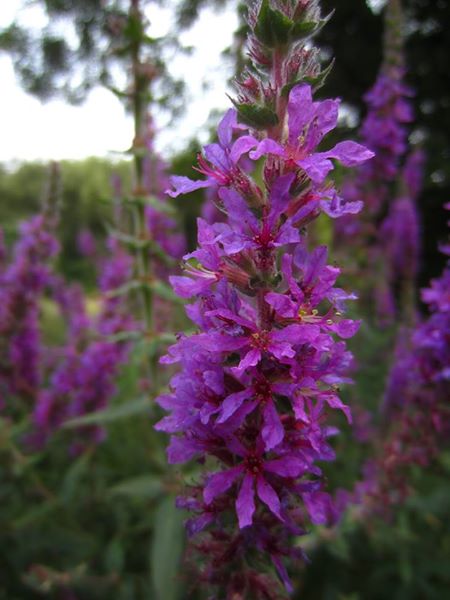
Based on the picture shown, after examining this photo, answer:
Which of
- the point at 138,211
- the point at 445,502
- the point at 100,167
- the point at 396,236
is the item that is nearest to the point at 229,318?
the point at 138,211

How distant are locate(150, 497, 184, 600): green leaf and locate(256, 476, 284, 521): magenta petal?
156 centimetres

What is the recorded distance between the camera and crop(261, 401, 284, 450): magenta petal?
1406 millimetres

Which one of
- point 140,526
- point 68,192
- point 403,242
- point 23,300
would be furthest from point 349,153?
point 68,192

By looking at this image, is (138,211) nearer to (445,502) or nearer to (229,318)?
(229,318)

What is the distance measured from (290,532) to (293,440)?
281mm

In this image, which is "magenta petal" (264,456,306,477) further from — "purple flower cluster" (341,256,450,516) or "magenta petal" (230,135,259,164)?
"purple flower cluster" (341,256,450,516)

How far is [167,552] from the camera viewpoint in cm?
297

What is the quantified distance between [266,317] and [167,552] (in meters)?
1.97

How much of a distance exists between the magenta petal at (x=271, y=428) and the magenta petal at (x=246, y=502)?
0.14 m

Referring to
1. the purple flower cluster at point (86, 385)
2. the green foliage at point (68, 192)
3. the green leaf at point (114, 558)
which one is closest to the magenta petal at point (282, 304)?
the purple flower cluster at point (86, 385)

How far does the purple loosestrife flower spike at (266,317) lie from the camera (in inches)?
57.2

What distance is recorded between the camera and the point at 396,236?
215 inches

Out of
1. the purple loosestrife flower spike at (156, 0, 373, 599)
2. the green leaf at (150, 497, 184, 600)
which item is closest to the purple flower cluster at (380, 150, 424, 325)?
the green leaf at (150, 497, 184, 600)

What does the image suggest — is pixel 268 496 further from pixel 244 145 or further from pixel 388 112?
pixel 388 112
